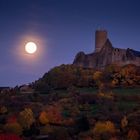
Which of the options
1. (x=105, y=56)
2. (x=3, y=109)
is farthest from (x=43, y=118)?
(x=105, y=56)

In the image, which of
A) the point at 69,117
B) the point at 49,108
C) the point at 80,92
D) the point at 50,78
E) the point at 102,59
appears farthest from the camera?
the point at 102,59

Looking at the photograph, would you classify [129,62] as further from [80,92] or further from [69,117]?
[69,117]

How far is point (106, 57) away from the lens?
111m

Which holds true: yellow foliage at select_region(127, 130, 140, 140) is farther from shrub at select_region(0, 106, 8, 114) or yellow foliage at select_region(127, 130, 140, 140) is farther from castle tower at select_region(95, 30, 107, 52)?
castle tower at select_region(95, 30, 107, 52)

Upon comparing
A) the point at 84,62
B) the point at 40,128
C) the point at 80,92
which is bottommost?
the point at 40,128

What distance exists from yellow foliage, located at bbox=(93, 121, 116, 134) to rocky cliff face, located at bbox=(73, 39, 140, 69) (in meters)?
37.0

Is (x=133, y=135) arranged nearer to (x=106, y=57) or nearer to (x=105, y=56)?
(x=106, y=57)

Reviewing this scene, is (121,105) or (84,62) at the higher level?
(84,62)

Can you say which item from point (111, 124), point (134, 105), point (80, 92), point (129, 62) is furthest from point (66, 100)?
point (129, 62)

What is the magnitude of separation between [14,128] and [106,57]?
44501mm

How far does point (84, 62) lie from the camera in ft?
365

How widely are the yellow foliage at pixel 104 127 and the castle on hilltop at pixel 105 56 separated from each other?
3589 cm

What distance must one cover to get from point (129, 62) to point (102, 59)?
25.4 feet

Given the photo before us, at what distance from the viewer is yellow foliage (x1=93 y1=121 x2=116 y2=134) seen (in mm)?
65238
